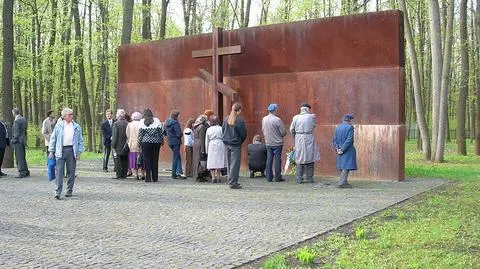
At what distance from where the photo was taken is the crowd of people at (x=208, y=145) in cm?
1239

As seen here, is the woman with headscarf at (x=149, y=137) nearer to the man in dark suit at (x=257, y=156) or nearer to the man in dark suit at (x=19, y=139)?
the man in dark suit at (x=257, y=156)

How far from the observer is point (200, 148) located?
46.1ft

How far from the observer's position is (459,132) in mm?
24531

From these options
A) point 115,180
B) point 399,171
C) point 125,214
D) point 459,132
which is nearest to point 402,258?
point 125,214

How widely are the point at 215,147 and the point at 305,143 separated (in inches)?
83.7

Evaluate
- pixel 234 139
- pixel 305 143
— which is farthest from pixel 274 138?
pixel 234 139

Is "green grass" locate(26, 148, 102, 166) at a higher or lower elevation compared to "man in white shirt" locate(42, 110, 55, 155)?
lower

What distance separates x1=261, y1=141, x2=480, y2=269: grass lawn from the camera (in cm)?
604

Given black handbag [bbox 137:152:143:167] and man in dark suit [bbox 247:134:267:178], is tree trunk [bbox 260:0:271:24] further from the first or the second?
black handbag [bbox 137:152:143:167]

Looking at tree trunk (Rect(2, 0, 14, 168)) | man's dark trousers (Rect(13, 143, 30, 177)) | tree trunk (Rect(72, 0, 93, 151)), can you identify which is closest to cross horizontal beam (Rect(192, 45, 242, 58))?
man's dark trousers (Rect(13, 143, 30, 177))

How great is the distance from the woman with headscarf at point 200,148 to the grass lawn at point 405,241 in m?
5.38

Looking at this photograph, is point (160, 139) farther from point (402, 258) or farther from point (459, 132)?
point (459, 132)

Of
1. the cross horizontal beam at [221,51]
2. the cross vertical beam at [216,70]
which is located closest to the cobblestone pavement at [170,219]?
the cross vertical beam at [216,70]

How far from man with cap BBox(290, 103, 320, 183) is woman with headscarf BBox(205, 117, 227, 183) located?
1.79m
